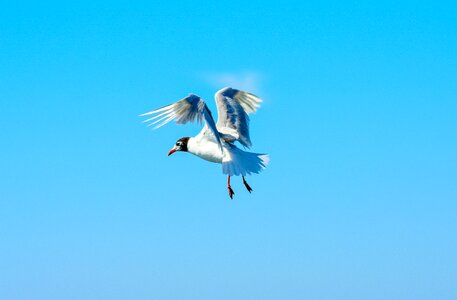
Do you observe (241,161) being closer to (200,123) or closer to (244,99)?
(200,123)

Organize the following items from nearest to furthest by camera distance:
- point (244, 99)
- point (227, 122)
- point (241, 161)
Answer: point (241, 161)
point (227, 122)
point (244, 99)

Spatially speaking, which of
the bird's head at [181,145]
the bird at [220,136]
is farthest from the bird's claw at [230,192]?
the bird's head at [181,145]

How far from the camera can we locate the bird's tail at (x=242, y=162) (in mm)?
18078

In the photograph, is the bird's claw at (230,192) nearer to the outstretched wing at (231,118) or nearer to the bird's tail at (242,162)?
the bird's tail at (242,162)

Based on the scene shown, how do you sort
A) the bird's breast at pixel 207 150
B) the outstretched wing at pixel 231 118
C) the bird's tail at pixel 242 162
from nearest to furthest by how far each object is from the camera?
the bird's tail at pixel 242 162
the bird's breast at pixel 207 150
the outstretched wing at pixel 231 118

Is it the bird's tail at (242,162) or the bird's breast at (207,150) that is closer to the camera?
the bird's tail at (242,162)

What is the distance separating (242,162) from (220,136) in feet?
4.20

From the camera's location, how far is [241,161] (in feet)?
60.6

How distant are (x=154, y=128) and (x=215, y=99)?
139 inches

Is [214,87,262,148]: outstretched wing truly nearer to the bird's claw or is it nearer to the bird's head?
the bird's head

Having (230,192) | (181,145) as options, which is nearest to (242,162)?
(230,192)

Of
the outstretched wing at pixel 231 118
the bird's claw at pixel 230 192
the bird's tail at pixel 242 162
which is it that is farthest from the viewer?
the outstretched wing at pixel 231 118

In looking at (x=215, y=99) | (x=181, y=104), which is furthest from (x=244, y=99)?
(x=181, y=104)

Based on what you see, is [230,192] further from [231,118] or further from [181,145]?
[231,118]
